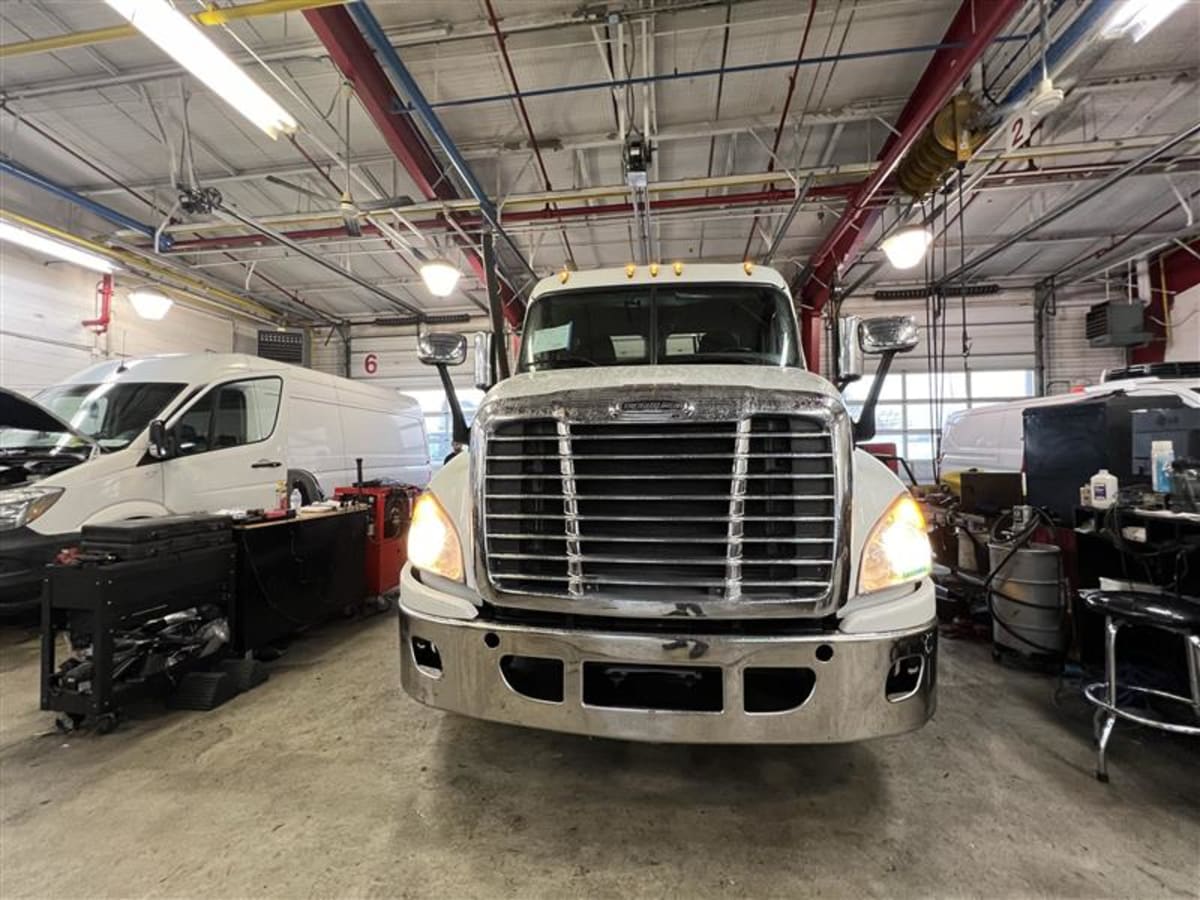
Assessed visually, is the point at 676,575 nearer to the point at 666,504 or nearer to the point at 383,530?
the point at 666,504

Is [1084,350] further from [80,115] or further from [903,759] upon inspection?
[80,115]

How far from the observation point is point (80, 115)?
5422 mm

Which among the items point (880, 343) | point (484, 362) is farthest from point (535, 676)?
point (880, 343)

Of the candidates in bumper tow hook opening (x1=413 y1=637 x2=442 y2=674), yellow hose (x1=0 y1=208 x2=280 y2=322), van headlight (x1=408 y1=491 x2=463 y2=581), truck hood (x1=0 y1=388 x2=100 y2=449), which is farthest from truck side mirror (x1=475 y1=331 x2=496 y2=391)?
yellow hose (x1=0 y1=208 x2=280 y2=322)

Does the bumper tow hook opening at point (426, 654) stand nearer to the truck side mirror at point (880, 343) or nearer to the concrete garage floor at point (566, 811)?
the concrete garage floor at point (566, 811)

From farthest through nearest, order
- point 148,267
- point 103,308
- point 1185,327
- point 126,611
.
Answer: point 1185,327, point 103,308, point 148,267, point 126,611

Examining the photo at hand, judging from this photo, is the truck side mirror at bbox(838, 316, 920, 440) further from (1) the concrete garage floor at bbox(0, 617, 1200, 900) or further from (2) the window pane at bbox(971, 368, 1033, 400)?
(2) the window pane at bbox(971, 368, 1033, 400)

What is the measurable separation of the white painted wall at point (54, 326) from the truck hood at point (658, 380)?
9230 millimetres

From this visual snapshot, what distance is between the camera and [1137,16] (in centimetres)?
317

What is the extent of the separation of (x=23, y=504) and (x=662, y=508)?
4578mm

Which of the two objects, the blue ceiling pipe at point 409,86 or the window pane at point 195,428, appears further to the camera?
the window pane at point 195,428

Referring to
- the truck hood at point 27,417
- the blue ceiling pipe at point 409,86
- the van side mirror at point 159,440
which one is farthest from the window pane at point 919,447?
the truck hood at point 27,417

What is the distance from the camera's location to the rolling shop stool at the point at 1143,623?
7.22ft

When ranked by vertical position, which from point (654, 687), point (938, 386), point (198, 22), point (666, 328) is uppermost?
point (198, 22)
